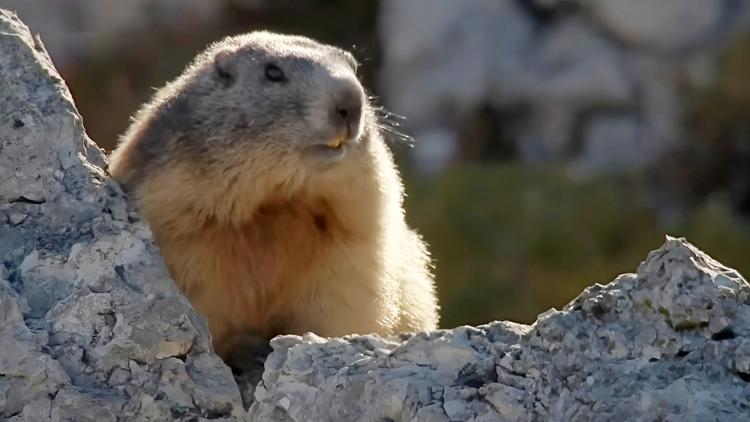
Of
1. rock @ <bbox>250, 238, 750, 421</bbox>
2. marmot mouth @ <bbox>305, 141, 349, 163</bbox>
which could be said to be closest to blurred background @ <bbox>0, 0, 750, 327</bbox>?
marmot mouth @ <bbox>305, 141, 349, 163</bbox>

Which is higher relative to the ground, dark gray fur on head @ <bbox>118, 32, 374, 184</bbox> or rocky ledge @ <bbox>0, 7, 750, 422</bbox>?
dark gray fur on head @ <bbox>118, 32, 374, 184</bbox>

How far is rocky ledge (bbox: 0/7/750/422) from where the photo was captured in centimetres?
295

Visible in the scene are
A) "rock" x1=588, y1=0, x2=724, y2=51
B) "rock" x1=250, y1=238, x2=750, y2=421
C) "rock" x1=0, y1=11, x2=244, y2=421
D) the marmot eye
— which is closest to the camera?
Result: "rock" x1=250, y1=238, x2=750, y2=421

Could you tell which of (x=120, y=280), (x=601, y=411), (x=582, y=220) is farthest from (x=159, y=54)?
(x=601, y=411)

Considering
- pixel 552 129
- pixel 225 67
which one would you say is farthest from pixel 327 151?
pixel 552 129

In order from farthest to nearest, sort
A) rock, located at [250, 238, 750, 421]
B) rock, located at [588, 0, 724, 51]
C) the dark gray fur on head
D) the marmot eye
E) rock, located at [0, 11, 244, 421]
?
rock, located at [588, 0, 724, 51], the marmot eye, the dark gray fur on head, rock, located at [0, 11, 244, 421], rock, located at [250, 238, 750, 421]

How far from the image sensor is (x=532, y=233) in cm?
1291

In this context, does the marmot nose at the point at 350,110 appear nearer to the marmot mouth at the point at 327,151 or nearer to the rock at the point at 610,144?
the marmot mouth at the point at 327,151

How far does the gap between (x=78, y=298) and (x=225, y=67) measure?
58.9 inches

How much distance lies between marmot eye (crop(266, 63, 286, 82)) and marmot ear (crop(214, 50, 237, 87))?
0.38 ft

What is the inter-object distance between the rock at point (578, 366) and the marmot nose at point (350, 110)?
51.2 inches

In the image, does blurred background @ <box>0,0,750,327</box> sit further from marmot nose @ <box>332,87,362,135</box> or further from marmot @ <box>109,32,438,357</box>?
marmot nose @ <box>332,87,362,135</box>

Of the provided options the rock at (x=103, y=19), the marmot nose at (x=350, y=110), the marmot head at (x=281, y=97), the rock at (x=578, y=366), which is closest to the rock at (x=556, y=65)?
the rock at (x=103, y=19)

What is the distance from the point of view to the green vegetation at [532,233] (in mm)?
12430
